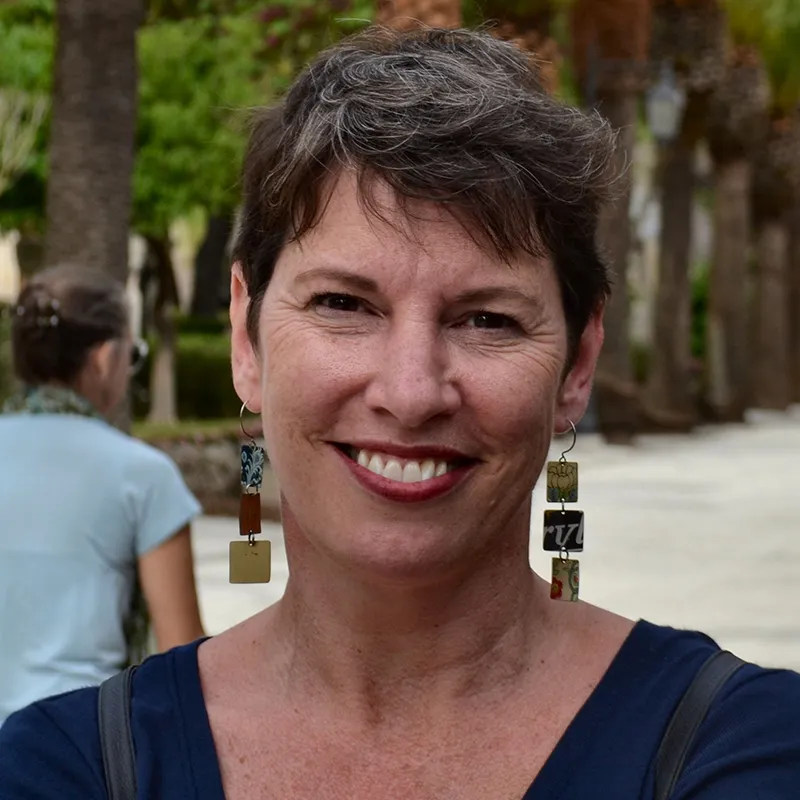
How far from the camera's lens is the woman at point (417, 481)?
2014 mm

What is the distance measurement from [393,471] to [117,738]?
0.44 m

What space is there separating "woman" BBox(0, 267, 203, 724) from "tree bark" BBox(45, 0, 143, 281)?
6.12 m

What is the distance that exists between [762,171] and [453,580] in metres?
36.9

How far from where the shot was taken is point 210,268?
34.9 metres

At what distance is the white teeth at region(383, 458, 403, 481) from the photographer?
6.66 feet

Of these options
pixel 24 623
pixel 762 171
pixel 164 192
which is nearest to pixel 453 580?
pixel 24 623

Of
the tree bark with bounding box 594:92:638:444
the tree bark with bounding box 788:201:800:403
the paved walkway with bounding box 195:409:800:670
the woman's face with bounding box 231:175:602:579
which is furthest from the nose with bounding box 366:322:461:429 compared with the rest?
the tree bark with bounding box 788:201:800:403

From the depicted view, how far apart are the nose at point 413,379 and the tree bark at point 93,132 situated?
8.67m

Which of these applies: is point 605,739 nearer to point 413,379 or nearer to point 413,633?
point 413,633

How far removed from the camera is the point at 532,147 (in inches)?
81.5

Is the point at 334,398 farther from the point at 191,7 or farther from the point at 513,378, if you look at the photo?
the point at 191,7

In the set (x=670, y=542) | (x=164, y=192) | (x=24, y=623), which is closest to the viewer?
(x=24, y=623)

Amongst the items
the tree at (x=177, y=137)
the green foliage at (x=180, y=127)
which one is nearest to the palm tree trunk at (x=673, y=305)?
the tree at (x=177, y=137)

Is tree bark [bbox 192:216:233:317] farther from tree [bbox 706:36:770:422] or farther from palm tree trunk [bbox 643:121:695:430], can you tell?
tree [bbox 706:36:770:422]
